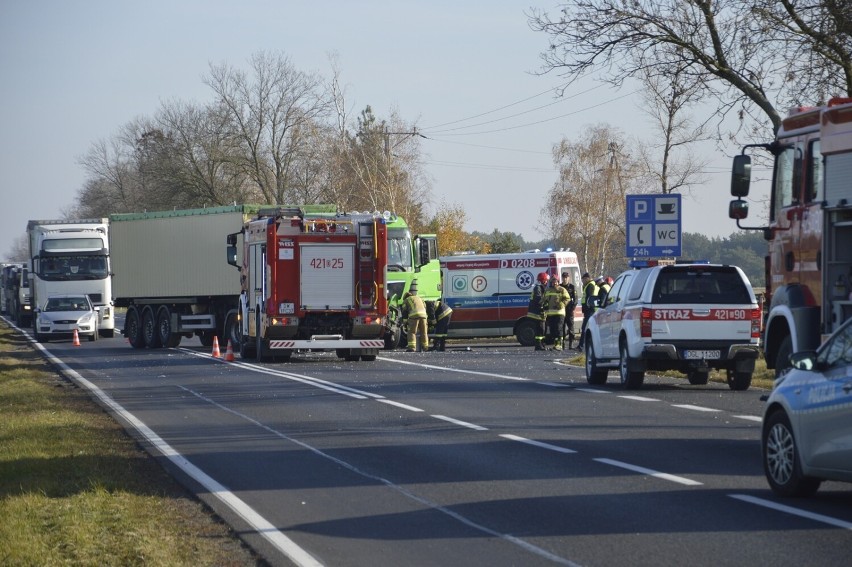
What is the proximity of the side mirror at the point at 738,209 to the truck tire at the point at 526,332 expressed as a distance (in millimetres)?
22747

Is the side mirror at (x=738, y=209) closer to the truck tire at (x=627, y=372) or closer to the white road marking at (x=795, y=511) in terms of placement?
the truck tire at (x=627, y=372)

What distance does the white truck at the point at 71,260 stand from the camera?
4475 cm

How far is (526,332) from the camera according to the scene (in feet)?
126

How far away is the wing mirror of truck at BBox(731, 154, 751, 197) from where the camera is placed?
15.0 meters

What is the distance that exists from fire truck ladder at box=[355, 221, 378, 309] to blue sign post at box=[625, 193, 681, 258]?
20.9ft

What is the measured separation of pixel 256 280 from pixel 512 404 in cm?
1286

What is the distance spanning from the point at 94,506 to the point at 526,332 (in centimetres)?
2894

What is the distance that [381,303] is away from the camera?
94.4ft

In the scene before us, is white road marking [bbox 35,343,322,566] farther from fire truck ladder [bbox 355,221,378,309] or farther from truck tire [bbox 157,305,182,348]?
truck tire [bbox 157,305,182,348]

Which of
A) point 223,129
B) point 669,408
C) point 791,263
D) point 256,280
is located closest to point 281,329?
point 256,280

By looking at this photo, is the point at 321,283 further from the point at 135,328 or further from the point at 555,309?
the point at 135,328

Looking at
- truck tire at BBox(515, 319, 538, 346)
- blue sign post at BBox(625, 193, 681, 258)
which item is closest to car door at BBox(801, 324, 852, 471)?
blue sign post at BBox(625, 193, 681, 258)

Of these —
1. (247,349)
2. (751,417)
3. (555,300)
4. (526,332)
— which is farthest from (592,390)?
(526,332)

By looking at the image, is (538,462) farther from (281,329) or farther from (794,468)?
(281,329)
